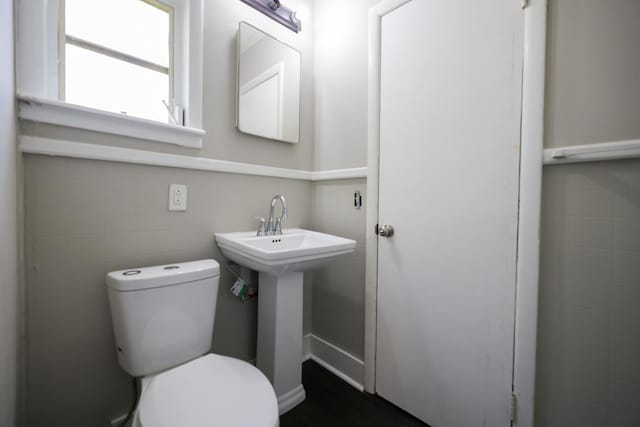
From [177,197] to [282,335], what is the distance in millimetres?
809

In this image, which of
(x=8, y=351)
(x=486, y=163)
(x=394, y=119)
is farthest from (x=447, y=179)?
(x=8, y=351)

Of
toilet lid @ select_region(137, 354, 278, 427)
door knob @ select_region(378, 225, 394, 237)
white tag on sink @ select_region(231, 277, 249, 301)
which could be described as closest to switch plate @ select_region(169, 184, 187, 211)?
white tag on sink @ select_region(231, 277, 249, 301)

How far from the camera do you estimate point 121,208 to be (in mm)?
1075

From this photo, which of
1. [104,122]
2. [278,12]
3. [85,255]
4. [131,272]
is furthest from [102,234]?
[278,12]

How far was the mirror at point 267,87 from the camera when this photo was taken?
142cm

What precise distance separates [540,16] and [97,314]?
6.39ft

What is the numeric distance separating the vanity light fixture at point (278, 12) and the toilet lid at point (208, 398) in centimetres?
174

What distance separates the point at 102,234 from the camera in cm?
104

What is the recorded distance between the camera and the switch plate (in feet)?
3.92

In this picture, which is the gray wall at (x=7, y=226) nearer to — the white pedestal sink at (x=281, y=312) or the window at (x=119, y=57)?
the window at (x=119, y=57)

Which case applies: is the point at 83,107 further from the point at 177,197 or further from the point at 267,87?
the point at 267,87

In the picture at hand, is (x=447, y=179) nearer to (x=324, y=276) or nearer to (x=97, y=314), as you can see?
(x=324, y=276)

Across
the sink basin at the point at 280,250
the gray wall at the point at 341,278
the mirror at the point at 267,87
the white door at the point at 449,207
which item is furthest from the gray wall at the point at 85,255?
the white door at the point at 449,207

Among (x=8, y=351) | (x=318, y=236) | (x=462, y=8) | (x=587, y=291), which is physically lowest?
(x=8, y=351)
